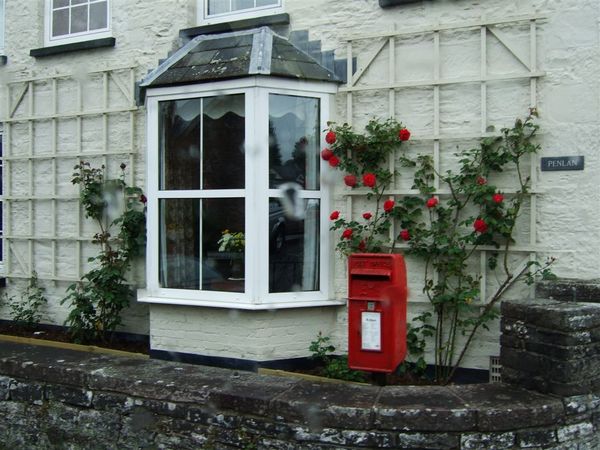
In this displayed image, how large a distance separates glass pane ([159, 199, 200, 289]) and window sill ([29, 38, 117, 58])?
2.19m

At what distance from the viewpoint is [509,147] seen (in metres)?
5.64

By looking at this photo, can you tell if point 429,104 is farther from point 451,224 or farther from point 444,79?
point 451,224

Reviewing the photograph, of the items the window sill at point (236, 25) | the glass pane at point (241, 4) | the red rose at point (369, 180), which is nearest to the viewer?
the red rose at point (369, 180)

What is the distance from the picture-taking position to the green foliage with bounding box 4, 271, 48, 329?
796 centimetres

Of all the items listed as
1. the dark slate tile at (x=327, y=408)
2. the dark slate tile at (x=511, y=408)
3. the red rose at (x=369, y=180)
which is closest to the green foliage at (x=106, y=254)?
the red rose at (x=369, y=180)

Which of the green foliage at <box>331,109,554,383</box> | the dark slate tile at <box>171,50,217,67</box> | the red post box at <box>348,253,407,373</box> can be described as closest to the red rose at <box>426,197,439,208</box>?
the green foliage at <box>331,109,554,383</box>

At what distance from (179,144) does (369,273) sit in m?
2.57

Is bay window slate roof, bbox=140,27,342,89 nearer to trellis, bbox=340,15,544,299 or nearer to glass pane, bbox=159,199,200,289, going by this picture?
trellis, bbox=340,15,544,299

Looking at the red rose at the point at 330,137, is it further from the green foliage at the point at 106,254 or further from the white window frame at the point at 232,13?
the green foliage at the point at 106,254

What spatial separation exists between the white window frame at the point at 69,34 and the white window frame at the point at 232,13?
3.88 feet

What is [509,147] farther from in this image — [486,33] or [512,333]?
[512,333]

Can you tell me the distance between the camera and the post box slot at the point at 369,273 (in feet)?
16.6

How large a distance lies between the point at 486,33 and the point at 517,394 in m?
3.05

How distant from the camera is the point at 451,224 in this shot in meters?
5.85
